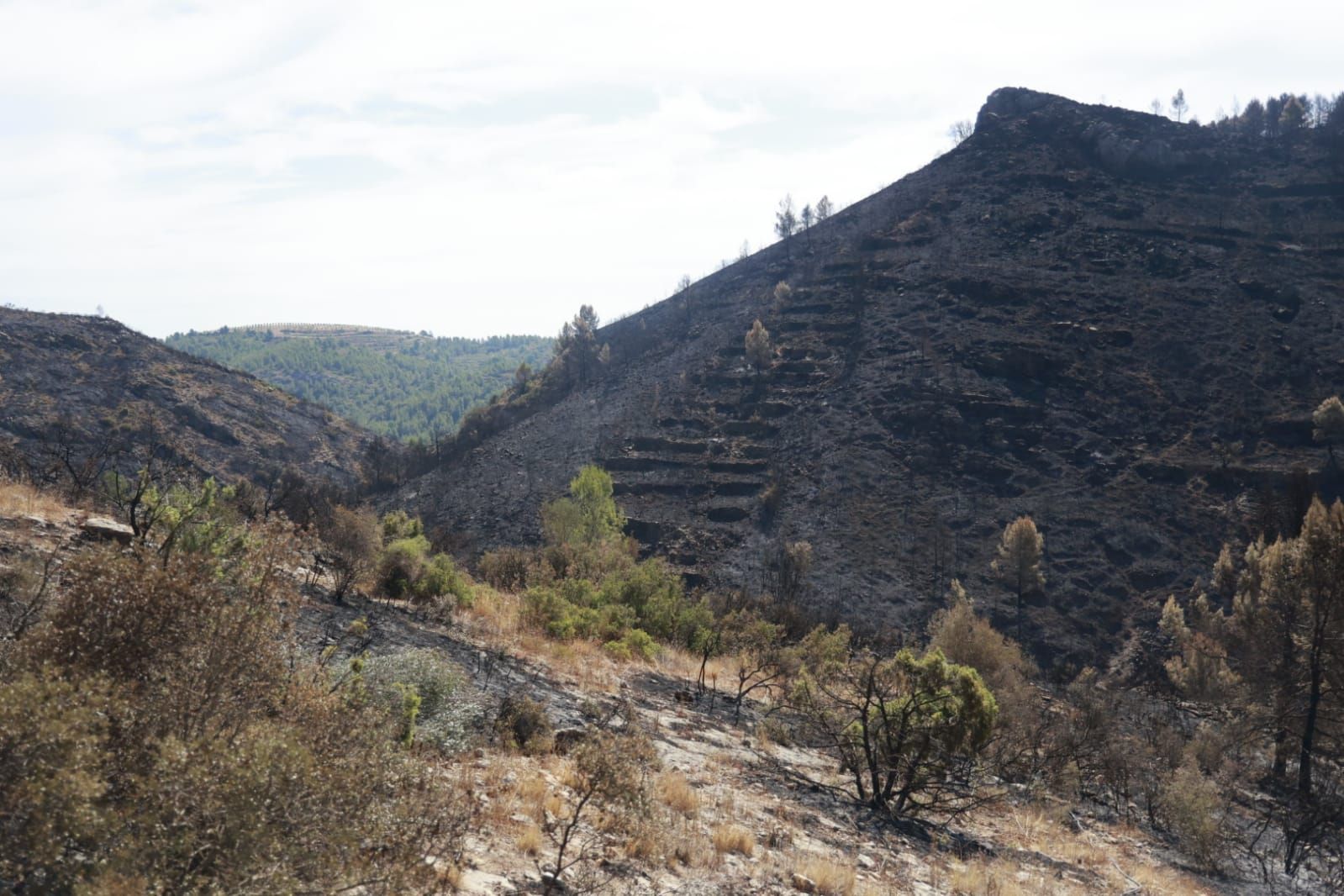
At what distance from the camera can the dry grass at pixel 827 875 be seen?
7.88 meters

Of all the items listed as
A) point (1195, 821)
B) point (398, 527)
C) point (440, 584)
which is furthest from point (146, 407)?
point (1195, 821)

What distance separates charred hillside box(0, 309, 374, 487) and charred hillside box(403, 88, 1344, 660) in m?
16.0

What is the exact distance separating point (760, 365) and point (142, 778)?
2705 inches

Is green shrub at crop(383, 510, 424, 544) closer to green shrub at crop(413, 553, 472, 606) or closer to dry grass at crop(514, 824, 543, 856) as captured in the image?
green shrub at crop(413, 553, 472, 606)

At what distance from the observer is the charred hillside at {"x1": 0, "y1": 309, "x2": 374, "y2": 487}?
55.8 meters

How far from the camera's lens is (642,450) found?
217ft

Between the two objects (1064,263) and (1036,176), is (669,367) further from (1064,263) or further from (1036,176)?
(1036,176)

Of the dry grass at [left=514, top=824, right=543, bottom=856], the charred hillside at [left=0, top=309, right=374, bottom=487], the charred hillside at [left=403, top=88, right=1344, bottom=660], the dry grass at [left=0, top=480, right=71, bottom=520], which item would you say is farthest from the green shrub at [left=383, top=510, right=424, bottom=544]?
the charred hillside at [left=0, top=309, right=374, bottom=487]

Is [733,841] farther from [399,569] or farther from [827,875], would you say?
[399,569]

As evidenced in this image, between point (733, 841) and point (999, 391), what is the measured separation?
61436 millimetres

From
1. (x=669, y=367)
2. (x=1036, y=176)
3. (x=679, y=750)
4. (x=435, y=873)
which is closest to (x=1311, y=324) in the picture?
(x=1036, y=176)

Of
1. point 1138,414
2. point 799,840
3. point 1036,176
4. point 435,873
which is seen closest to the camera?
point 435,873

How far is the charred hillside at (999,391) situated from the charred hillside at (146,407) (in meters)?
16.0

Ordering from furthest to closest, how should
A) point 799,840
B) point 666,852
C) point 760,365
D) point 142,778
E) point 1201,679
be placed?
1. point 760,365
2. point 1201,679
3. point 799,840
4. point 666,852
5. point 142,778
